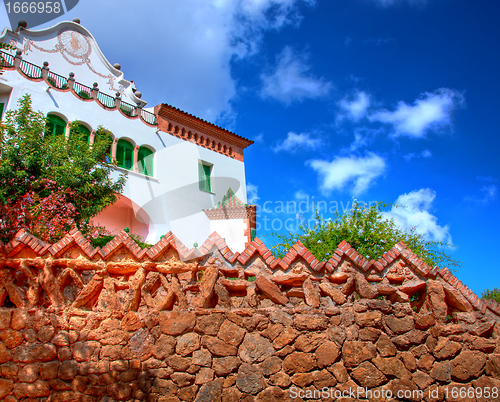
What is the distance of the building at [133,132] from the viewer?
1236 cm

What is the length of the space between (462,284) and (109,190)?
29.7ft

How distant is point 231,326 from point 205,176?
13635 mm

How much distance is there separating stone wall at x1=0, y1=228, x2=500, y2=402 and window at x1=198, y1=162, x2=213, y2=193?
1253 centimetres

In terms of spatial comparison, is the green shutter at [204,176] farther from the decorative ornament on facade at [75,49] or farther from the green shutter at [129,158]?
the decorative ornament on facade at [75,49]

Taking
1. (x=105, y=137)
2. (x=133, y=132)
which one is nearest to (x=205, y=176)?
(x=133, y=132)

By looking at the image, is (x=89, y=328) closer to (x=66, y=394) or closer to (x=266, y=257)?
(x=66, y=394)

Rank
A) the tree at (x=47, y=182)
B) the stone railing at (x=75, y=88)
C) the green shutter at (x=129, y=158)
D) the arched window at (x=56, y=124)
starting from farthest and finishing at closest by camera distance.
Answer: the green shutter at (x=129, y=158)
the arched window at (x=56, y=124)
the stone railing at (x=75, y=88)
the tree at (x=47, y=182)

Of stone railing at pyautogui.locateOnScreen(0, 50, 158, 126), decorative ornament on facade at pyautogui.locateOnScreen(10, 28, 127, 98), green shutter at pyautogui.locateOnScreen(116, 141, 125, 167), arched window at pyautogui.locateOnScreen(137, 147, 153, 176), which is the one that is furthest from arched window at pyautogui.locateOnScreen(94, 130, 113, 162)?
decorative ornament on facade at pyautogui.locateOnScreen(10, 28, 127, 98)

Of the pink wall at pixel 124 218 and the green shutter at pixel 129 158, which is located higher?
the green shutter at pixel 129 158

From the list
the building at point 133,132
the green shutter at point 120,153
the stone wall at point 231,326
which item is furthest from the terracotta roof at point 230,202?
the stone wall at point 231,326

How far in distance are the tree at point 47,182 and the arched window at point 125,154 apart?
11.8 ft

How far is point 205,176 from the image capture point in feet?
56.5

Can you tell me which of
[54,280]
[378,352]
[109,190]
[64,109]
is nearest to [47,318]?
[54,280]

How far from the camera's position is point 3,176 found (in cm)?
764
